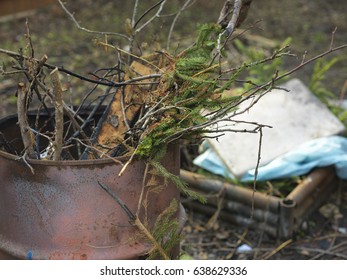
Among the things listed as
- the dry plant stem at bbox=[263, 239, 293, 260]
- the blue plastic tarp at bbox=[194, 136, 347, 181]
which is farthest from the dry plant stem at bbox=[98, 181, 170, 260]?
the blue plastic tarp at bbox=[194, 136, 347, 181]

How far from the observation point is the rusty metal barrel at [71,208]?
2.08 meters

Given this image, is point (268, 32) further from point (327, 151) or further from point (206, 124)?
point (206, 124)

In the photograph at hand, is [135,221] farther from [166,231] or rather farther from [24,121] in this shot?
[24,121]

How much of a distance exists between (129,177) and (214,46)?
65cm

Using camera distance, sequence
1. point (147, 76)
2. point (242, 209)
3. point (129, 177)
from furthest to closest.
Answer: point (242, 209) → point (147, 76) → point (129, 177)

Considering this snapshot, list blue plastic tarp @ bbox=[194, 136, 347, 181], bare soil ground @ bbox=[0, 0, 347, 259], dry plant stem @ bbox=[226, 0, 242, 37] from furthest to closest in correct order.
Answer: blue plastic tarp @ bbox=[194, 136, 347, 181]
bare soil ground @ bbox=[0, 0, 347, 259]
dry plant stem @ bbox=[226, 0, 242, 37]

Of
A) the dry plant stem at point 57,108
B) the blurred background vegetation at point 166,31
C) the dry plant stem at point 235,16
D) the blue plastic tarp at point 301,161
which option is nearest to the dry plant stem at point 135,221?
the dry plant stem at point 57,108

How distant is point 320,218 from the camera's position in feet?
12.2

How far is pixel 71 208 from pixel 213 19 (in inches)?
225

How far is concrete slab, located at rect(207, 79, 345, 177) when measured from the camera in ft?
12.2

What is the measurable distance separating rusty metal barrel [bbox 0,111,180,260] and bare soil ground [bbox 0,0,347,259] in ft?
2.50

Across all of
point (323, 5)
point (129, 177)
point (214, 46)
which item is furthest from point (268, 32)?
point (129, 177)

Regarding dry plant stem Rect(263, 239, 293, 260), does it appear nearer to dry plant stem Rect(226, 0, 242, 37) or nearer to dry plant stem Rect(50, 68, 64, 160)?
dry plant stem Rect(226, 0, 242, 37)

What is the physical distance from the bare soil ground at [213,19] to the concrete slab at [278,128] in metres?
0.41
